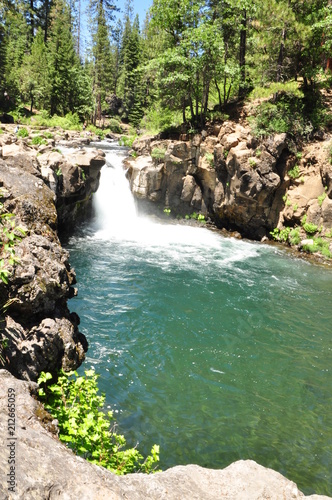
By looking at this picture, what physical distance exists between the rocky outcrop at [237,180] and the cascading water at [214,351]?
3721 millimetres

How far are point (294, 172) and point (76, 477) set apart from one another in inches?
807

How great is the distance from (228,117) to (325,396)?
790 inches

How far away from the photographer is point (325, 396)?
27.1ft

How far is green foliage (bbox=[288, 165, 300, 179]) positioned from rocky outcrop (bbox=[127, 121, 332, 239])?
8 centimetres

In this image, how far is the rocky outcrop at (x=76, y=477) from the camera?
2.71 metres

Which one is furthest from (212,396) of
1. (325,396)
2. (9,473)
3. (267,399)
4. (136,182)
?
(136,182)

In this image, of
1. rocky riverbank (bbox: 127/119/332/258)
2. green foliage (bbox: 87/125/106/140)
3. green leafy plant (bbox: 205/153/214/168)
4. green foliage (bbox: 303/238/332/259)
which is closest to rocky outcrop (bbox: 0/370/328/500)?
green foliage (bbox: 303/238/332/259)

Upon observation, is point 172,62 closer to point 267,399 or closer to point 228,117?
point 228,117

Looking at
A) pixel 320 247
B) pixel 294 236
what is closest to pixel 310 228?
pixel 294 236

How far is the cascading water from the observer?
6.73 metres

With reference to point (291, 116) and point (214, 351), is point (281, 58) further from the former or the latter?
point (214, 351)

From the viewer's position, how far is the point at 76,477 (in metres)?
2.93

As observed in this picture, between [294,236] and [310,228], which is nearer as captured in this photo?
[310,228]

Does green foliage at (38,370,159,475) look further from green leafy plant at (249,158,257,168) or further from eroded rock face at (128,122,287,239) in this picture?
green leafy plant at (249,158,257,168)
